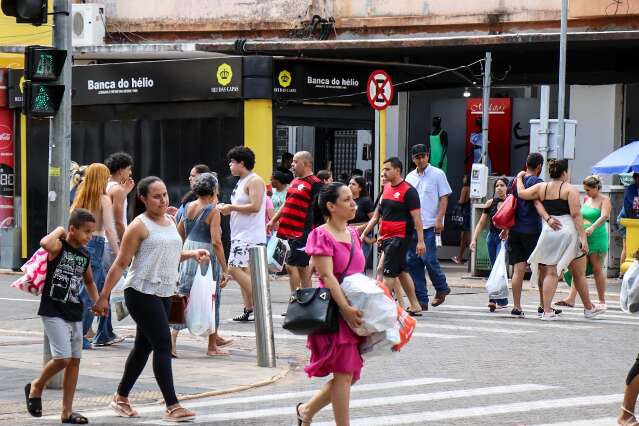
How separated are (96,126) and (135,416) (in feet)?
57.0

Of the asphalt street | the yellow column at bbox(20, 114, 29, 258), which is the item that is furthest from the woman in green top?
the yellow column at bbox(20, 114, 29, 258)

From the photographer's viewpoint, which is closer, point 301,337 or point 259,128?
point 301,337

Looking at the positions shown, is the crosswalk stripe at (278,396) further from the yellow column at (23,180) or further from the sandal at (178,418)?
the yellow column at (23,180)

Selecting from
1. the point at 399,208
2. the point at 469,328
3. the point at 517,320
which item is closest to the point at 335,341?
the point at 469,328

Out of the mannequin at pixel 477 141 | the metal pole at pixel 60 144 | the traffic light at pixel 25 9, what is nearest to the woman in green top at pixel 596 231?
the metal pole at pixel 60 144

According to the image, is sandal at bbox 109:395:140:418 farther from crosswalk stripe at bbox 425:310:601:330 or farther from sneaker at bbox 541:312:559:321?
sneaker at bbox 541:312:559:321

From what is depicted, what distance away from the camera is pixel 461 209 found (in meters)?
26.5

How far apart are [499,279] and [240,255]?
3388 mm

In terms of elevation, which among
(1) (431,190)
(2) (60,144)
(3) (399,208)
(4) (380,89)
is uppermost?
(4) (380,89)

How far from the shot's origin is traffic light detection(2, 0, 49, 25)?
10.0 meters

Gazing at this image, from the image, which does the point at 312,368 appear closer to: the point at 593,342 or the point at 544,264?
the point at 593,342

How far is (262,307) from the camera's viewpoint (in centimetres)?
1212

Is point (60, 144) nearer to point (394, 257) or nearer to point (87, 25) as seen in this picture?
point (394, 257)

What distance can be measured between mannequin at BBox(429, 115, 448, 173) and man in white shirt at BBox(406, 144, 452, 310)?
31.1ft
